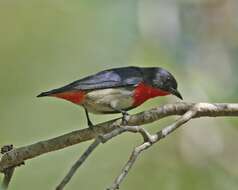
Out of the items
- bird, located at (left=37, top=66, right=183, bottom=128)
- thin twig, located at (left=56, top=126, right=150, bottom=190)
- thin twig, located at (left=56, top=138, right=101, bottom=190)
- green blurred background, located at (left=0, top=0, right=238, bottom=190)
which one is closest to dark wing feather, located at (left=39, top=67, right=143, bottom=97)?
Answer: bird, located at (left=37, top=66, right=183, bottom=128)

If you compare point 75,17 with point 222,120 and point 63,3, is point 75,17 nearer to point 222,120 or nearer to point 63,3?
point 63,3

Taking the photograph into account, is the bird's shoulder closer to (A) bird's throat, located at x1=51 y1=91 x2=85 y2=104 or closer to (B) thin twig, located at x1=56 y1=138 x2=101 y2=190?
(A) bird's throat, located at x1=51 y1=91 x2=85 y2=104

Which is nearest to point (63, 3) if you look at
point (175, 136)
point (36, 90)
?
point (36, 90)

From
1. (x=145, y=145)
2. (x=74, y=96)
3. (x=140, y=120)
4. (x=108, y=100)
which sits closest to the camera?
(x=145, y=145)

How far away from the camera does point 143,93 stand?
98.3 inches

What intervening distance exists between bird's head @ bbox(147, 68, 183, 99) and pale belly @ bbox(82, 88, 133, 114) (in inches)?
4.4

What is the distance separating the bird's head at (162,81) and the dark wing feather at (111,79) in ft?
0.16

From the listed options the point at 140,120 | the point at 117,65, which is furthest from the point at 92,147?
the point at 117,65

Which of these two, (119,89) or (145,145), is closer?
(145,145)

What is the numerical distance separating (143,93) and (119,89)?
9cm

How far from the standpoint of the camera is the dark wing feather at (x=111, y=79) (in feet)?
7.97

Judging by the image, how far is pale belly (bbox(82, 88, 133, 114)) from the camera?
2420 mm

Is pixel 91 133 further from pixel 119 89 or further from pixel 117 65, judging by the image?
pixel 117 65

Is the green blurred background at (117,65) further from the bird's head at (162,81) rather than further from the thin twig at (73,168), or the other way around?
the thin twig at (73,168)
